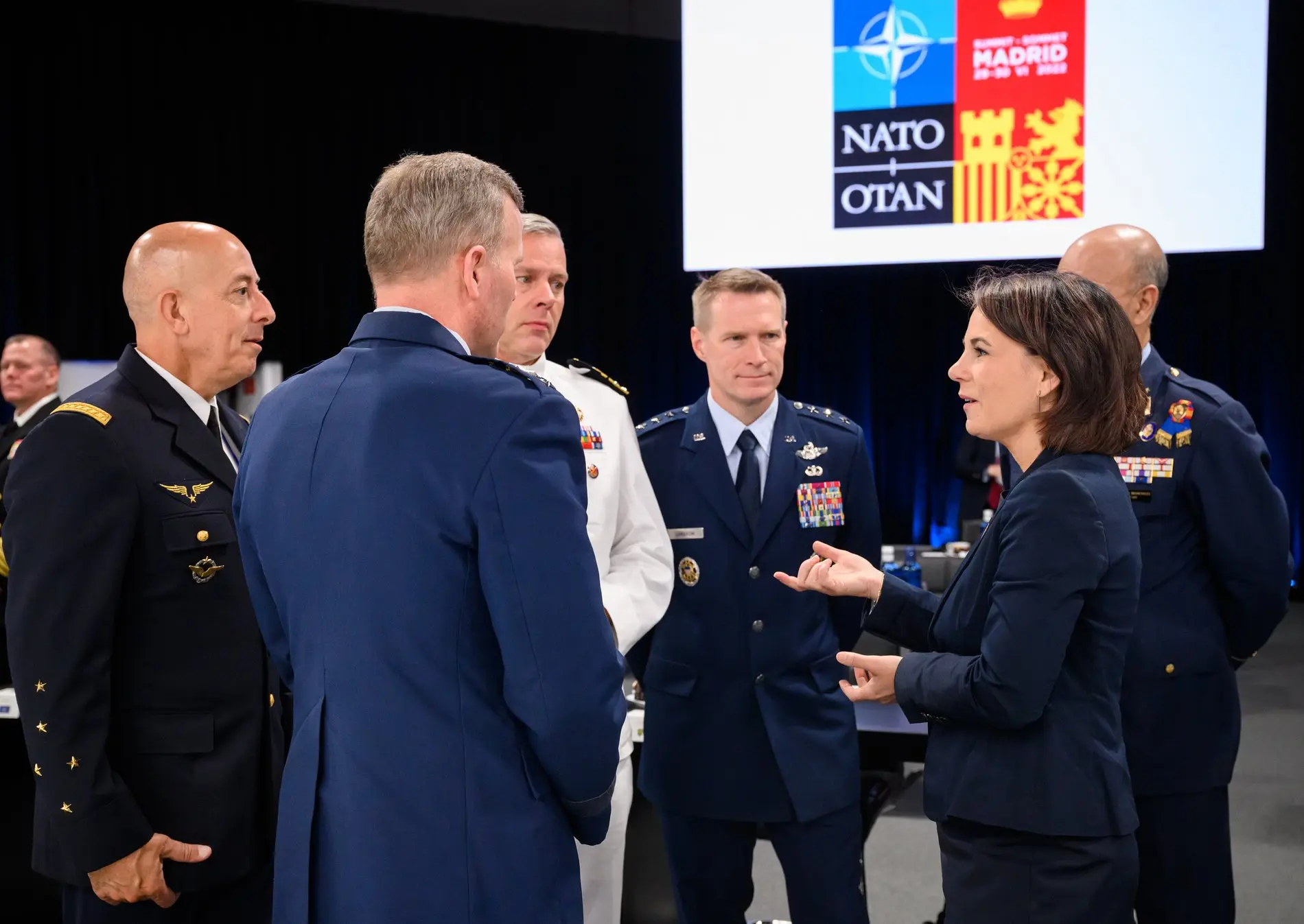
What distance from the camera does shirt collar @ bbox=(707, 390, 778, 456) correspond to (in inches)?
98.1

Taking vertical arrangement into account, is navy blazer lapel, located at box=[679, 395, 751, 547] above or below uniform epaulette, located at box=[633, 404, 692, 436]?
below

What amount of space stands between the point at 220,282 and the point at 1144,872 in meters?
2.01

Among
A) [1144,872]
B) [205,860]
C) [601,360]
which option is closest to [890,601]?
[1144,872]

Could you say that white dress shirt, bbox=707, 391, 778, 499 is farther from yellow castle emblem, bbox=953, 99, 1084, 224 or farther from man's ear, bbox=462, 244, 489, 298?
yellow castle emblem, bbox=953, 99, 1084, 224

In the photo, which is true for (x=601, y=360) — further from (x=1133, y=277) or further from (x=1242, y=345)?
(x=1133, y=277)

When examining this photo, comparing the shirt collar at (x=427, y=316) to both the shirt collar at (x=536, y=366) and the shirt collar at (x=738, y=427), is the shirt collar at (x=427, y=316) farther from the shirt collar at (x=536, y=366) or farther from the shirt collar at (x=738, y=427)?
the shirt collar at (x=738, y=427)

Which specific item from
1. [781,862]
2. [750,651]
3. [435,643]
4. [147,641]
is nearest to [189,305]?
[147,641]

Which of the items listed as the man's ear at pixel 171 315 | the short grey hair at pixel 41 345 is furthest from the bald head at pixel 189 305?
the short grey hair at pixel 41 345

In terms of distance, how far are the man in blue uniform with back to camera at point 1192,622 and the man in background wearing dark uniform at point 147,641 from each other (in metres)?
1.58

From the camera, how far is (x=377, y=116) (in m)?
8.76

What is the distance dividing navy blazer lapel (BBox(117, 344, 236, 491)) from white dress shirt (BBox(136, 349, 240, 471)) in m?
0.01

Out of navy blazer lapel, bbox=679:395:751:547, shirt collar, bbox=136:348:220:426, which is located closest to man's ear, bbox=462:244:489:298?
shirt collar, bbox=136:348:220:426

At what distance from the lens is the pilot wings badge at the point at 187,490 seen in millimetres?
1817

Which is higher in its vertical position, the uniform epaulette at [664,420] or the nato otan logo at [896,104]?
the nato otan logo at [896,104]
